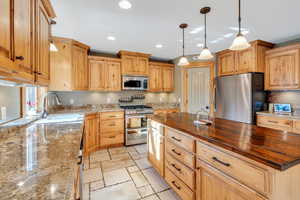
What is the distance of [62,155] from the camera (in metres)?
0.91

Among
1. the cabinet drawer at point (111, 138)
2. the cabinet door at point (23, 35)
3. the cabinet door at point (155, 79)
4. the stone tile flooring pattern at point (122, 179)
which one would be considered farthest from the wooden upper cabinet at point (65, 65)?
the cabinet door at point (155, 79)

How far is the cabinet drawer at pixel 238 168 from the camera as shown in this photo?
83 centimetres

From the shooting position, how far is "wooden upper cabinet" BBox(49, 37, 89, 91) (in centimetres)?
287

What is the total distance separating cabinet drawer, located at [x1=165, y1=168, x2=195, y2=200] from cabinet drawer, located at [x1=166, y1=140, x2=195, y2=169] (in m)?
0.26

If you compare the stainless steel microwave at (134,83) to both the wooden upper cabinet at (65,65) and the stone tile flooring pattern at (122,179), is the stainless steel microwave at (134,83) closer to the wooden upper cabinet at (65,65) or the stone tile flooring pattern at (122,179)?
the wooden upper cabinet at (65,65)

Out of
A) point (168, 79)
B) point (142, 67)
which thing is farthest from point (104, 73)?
point (168, 79)

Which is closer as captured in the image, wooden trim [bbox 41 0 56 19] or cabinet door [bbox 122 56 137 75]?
wooden trim [bbox 41 0 56 19]

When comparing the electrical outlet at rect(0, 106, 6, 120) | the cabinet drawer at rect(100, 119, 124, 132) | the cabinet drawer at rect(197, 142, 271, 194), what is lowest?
the cabinet drawer at rect(100, 119, 124, 132)

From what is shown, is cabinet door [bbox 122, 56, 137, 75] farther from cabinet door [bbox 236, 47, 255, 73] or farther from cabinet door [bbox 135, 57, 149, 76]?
cabinet door [bbox 236, 47, 255, 73]

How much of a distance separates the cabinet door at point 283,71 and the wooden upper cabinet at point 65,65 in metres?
4.32

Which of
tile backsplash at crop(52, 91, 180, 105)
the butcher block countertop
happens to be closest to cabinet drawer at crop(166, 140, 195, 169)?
the butcher block countertop

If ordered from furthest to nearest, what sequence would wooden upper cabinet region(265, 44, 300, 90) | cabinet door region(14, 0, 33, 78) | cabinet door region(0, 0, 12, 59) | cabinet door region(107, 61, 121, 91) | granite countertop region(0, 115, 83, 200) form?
cabinet door region(107, 61, 121, 91) → wooden upper cabinet region(265, 44, 300, 90) → cabinet door region(14, 0, 33, 78) → cabinet door region(0, 0, 12, 59) → granite countertop region(0, 115, 83, 200)

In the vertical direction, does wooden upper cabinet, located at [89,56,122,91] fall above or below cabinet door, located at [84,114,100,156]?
above

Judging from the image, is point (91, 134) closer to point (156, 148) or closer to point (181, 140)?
point (156, 148)
